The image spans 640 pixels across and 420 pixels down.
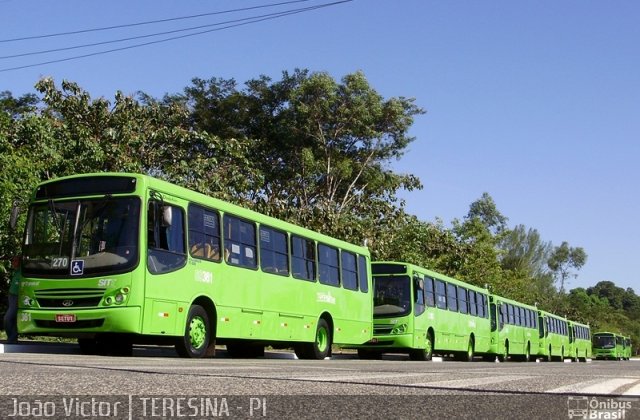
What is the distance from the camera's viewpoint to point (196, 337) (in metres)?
14.6

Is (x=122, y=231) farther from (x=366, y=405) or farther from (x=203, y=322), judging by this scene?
(x=366, y=405)

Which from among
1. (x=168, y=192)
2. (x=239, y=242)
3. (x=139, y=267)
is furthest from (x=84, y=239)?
(x=239, y=242)

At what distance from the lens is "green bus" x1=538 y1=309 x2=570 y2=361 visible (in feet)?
146

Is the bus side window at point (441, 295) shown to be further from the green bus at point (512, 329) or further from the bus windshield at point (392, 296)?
the green bus at point (512, 329)

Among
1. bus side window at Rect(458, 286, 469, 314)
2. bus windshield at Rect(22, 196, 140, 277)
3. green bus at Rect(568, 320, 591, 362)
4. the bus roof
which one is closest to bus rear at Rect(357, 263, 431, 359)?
bus side window at Rect(458, 286, 469, 314)

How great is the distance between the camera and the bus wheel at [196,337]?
14.3 m

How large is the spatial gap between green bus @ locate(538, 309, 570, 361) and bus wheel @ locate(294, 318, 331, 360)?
26.0 meters

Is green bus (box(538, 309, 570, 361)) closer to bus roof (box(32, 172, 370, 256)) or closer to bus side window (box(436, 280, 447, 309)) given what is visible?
bus side window (box(436, 280, 447, 309))

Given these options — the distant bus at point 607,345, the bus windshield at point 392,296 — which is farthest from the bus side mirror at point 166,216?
the distant bus at point 607,345

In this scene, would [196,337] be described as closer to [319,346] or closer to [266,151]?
[319,346]

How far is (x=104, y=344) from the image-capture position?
15422mm

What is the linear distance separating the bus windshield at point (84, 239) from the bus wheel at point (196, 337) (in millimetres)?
1727

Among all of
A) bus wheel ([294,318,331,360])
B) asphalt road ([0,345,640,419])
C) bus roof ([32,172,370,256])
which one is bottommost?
asphalt road ([0,345,640,419])

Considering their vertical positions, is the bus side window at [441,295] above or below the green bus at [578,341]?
above
